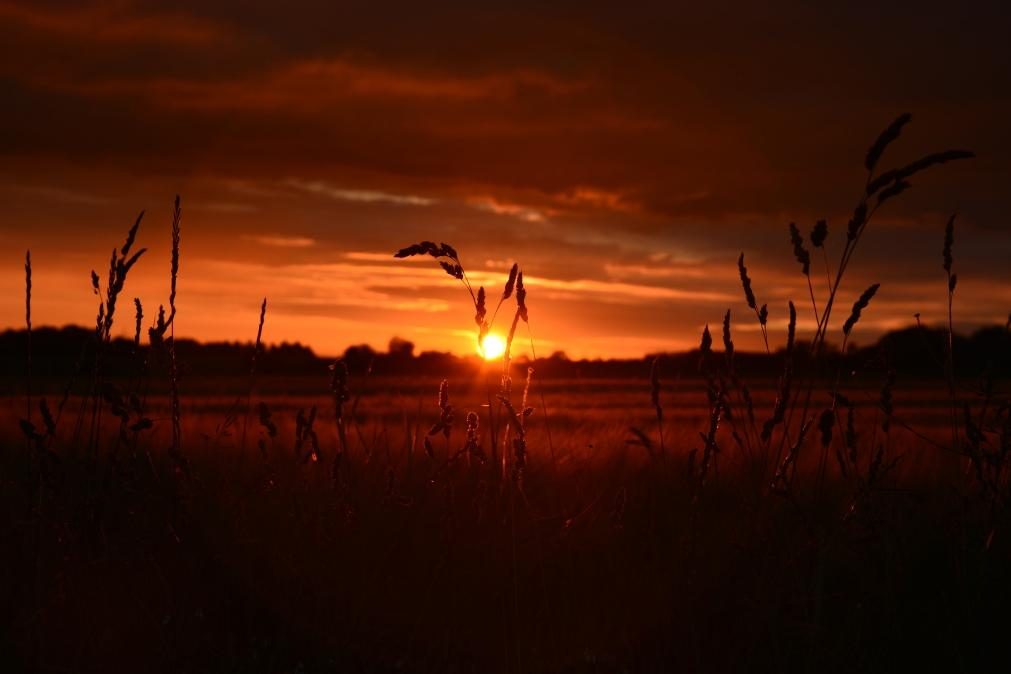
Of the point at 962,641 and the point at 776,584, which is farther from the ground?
the point at 776,584

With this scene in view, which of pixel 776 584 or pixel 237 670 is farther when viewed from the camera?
pixel 776 584

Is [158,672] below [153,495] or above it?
below

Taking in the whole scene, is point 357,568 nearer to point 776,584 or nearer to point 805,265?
point 776,584

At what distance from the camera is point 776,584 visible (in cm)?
273

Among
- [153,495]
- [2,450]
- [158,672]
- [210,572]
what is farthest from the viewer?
[2,450]

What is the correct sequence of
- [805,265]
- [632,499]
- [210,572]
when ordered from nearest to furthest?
1. [805,265]
2. [210,572]
3. [632,499]

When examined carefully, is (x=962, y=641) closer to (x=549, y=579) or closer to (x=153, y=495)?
(x=549, y=579)

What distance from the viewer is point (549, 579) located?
3053 millimetres

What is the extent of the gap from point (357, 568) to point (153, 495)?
78 cm

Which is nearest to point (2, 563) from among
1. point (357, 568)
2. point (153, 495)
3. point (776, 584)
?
point (153, 495)

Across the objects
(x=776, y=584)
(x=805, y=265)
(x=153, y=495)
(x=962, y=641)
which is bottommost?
(x=962, y=641)

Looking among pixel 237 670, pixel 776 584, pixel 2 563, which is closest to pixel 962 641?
pixel 776 584

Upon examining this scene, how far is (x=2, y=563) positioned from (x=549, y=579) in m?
1.67

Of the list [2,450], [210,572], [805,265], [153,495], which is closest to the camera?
[805,265]
